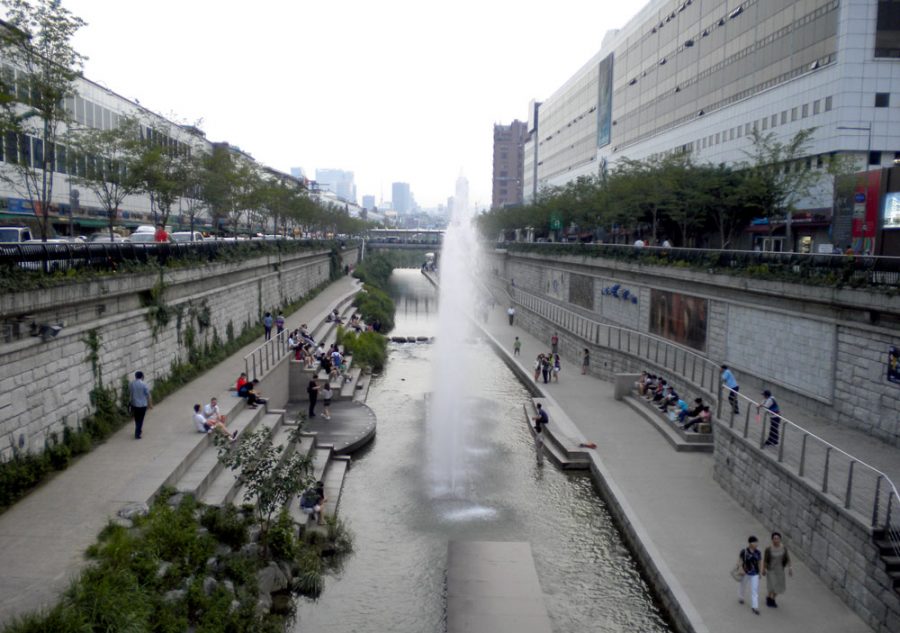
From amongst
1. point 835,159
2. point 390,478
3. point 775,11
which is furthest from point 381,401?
point 775,11

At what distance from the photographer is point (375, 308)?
55.7 m

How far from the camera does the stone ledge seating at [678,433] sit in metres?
21.8

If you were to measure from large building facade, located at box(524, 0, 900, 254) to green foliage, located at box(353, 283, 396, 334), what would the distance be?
2203cm

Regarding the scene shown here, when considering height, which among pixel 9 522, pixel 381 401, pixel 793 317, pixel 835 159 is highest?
pixel 835 159

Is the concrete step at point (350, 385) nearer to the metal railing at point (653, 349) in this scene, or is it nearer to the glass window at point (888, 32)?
the metal railing at point (653, 349)

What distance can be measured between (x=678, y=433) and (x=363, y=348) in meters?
19.3

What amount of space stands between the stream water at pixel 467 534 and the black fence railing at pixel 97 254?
28.3 ft

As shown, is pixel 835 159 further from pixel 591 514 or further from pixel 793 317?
pixel 591 514

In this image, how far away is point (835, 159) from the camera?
35.8 m

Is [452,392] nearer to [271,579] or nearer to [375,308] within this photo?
[271,579]

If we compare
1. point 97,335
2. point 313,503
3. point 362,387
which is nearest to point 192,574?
point 313,503

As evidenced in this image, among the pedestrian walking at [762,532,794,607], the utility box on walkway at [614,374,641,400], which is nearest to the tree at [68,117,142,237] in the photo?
the utility box on walkway at [614,374,641,400]

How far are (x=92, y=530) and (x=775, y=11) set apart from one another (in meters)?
47.0

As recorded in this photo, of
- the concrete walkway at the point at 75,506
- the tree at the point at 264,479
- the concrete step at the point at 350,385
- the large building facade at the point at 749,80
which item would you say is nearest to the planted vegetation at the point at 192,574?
the tree at the point at 264,479
